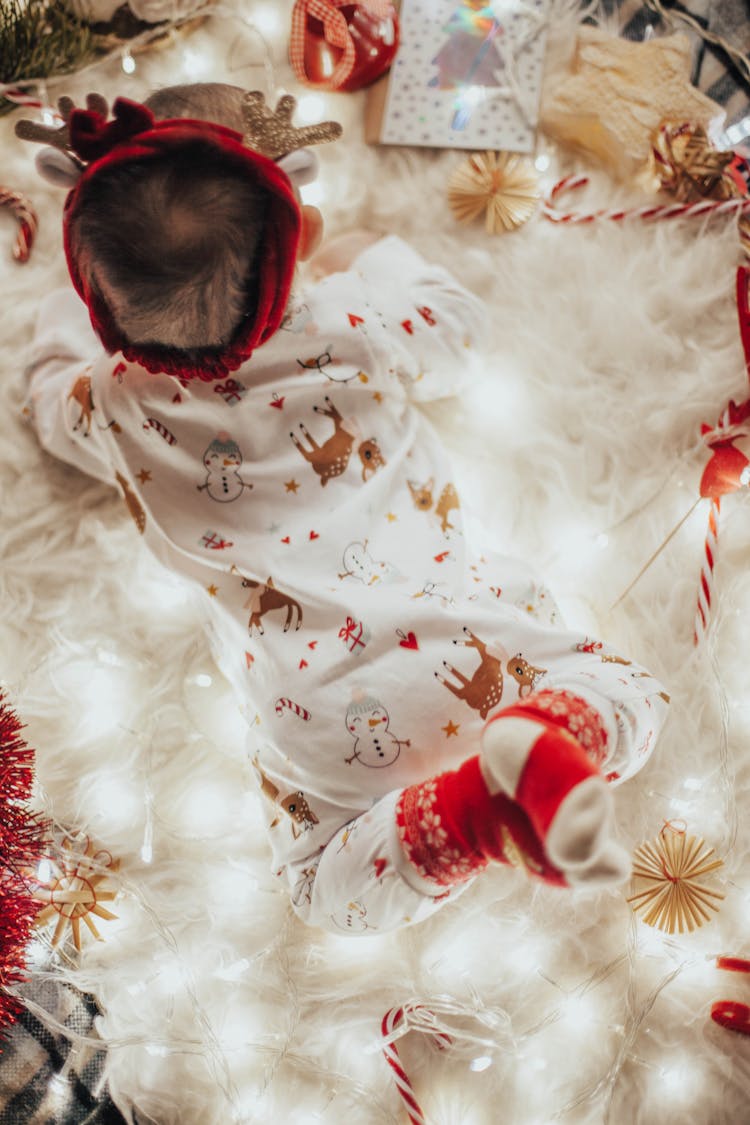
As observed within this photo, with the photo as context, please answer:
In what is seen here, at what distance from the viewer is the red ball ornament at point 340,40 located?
1.11 metres

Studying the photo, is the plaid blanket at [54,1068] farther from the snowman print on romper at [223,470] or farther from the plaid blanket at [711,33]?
the plaid blanket at [711,33]

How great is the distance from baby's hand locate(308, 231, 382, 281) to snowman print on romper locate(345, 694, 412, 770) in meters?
0.58

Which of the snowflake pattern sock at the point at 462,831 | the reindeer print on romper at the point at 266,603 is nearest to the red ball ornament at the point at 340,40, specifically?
the reindeer print on romper at the point at 266,603

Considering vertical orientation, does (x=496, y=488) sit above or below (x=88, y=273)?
below

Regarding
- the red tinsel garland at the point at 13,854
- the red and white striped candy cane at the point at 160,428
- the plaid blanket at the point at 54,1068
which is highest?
the red and white striped candy cane at the point at 160,428

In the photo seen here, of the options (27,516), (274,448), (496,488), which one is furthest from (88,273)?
(496,488)

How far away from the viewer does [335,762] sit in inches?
33.1

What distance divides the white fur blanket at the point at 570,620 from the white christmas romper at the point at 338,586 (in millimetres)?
140

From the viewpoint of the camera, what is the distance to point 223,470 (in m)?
0.90

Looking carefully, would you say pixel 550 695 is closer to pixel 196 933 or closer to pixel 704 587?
pixel 704 587

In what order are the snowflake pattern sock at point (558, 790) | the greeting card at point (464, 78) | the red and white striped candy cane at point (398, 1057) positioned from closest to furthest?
1. the snowflake pattern sock at point (558, 790)
2. the red and white striped candy cane at point (398, 1057)
3. the greeting card at point (464, 78)

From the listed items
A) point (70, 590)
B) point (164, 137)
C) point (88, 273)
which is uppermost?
point (164, 137)

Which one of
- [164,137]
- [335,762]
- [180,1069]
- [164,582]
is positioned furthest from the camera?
[164,582]

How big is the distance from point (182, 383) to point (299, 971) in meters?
0.69
